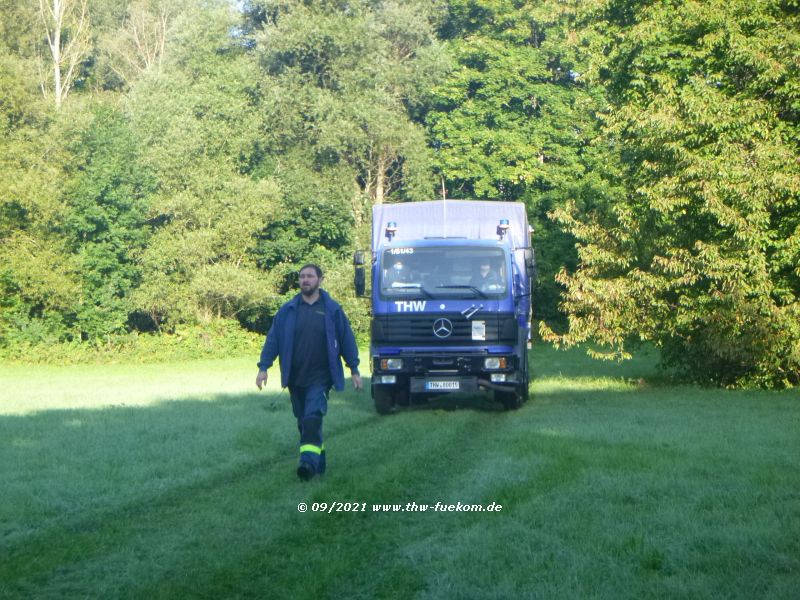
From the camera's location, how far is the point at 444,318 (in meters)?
16.7

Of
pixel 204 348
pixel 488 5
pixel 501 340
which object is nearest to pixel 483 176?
pixel 488 5

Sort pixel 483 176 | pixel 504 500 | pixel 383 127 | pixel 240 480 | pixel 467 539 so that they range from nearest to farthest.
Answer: pixel 467 539
pixel 504 500
pixel 240 480
pixel 383 127
pixel 483 176

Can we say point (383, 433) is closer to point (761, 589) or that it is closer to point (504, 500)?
point (504, 500)

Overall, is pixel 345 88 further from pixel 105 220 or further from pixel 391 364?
pixel 391 364

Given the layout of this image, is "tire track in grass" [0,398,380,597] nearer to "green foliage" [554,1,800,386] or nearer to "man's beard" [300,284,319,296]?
"man's beard" [300,284,319,296]

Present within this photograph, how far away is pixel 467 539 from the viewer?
25.0ft

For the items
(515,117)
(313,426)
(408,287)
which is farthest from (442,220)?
(515,117)

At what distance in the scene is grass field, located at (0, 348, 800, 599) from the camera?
21.7ft

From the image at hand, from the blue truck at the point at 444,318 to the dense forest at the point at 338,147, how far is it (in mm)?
4904

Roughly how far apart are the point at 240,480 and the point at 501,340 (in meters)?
7.01

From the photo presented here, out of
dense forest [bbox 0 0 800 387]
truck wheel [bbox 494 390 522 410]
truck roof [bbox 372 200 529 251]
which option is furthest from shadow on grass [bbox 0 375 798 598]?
dense forest [bbox 0 0 800 387]

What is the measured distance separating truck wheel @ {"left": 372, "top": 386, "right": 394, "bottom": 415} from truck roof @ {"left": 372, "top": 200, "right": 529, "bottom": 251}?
2.69 meters

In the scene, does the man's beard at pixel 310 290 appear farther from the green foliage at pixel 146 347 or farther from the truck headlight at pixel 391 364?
the green foliage at pixel 146 347

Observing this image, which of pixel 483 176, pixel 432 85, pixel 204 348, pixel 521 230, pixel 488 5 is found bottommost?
pixel 204 348
